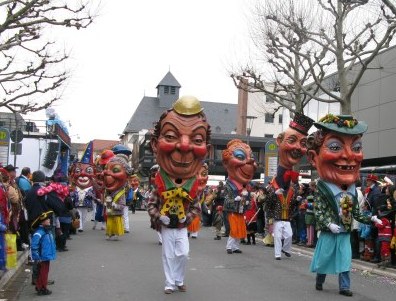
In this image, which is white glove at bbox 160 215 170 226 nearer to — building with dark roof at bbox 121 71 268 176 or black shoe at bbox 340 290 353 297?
black shoe at bbox 340 290 353 297

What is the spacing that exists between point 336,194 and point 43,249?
4.45 m

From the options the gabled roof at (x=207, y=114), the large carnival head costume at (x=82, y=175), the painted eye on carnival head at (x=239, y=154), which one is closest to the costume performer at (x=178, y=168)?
the painted eye on carnival head at (x=239, y=154)

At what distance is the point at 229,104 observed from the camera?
8300 centimetres

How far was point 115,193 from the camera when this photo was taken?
14.6 meters

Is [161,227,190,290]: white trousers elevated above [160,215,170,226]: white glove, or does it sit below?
below

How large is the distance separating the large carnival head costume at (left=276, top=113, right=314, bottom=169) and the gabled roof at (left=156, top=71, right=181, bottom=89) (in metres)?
70.5

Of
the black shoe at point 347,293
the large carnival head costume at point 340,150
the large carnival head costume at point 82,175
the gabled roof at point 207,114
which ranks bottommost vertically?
the black shoe at point 347,293

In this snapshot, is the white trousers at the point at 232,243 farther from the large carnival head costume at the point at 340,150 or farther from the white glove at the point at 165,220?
the white glove at the point at 165,220

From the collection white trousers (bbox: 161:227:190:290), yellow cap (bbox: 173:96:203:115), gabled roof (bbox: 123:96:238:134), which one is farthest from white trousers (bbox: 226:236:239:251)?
gabled roof (bbox: 123:96:238:134)

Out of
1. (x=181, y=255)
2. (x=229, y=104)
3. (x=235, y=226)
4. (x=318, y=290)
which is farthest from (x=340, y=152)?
(x=229, y=104)

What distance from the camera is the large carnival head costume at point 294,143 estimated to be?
12.3 metres

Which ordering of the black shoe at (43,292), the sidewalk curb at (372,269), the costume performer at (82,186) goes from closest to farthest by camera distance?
the black shoe at (43,292) < the sidewalk curb at (372,269) < the costume performer at (82,186)

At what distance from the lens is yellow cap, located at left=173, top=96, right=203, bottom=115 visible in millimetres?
8461

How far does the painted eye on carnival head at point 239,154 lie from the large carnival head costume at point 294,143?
1.35m
